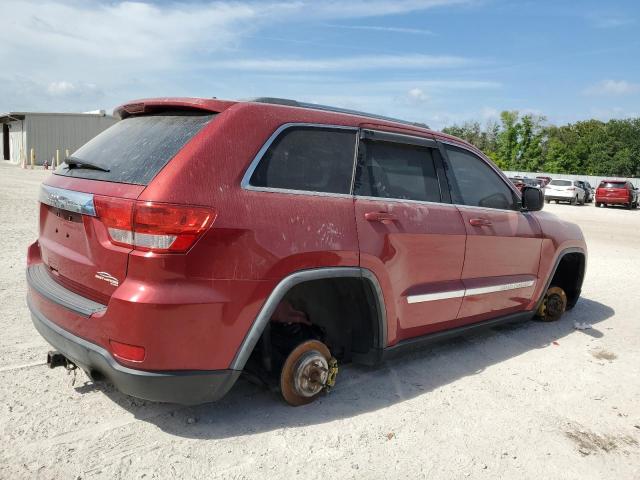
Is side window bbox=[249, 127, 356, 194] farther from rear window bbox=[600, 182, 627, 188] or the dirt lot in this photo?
rear window bbox=[600, 182, 627, 188]

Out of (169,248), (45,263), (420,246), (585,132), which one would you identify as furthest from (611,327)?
(585,132)

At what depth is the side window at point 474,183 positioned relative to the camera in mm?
4199

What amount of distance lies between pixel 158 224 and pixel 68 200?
725mm

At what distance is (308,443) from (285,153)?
161 centimetres

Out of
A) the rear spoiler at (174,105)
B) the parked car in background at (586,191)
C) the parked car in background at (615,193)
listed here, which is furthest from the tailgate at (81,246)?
the parked car in background at (586,191)

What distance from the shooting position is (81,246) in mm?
2906

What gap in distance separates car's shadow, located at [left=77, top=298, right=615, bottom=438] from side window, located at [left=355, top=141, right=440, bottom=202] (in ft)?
4.28

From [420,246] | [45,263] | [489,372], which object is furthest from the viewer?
[489,372]

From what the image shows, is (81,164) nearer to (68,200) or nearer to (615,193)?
(68,200)

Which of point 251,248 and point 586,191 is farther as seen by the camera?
point 586,191

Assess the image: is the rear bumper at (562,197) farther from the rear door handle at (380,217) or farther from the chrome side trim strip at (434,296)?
the rear door handle at (380,217)

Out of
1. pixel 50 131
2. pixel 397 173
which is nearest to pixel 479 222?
pixel 397 173

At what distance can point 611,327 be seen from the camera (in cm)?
567

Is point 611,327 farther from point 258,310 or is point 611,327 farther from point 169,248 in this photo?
point 169,248
